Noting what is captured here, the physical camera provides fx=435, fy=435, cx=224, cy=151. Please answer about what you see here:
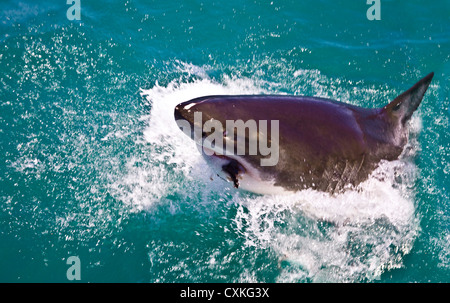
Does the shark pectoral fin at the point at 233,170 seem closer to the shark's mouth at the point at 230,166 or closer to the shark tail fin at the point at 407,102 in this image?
the shark's mouth at the point at 230,166

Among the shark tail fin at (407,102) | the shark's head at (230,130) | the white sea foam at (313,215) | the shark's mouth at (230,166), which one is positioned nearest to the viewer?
the shark's head at (230,130)

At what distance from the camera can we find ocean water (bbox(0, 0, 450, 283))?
11.9 feet

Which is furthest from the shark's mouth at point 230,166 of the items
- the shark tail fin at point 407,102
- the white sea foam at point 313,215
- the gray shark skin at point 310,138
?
the shark tail fin at point 407,102

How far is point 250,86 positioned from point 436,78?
2.44 metres

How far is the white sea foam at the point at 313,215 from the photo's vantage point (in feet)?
12.0

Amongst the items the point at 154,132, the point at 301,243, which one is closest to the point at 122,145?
the point at 154,132

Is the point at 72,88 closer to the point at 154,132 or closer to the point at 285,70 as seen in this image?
the point at 154,132

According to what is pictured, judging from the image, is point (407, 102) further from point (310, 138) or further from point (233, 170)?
point (233, 170)

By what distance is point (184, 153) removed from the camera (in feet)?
14.0

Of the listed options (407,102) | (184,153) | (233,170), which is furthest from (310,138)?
(184,153)

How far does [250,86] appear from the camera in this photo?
203 inches

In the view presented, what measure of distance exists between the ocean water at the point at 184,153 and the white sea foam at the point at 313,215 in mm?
12

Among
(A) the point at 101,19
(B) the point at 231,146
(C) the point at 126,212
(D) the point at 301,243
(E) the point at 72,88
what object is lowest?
(D) the point at 301,243

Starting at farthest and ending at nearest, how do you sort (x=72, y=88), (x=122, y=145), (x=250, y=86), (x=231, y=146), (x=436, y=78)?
(x=436, y=78) → (x=250, y=86) → (x=72, y=88) → (x=122, y=145) → (x=231, y=146)
